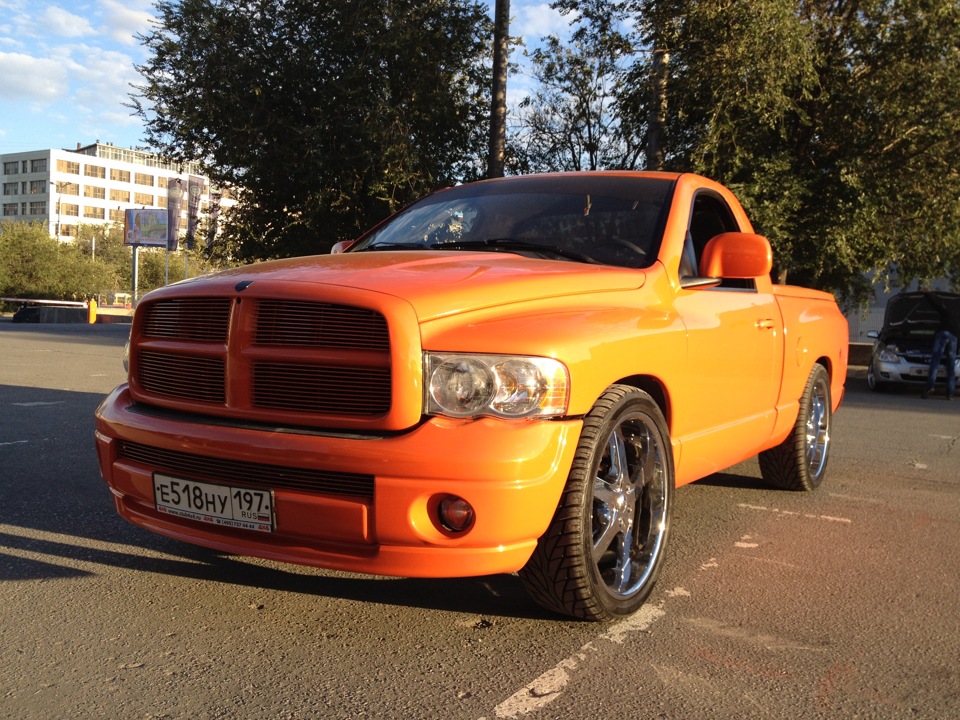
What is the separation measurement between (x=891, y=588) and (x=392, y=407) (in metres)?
2.32

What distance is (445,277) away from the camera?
3260 mm

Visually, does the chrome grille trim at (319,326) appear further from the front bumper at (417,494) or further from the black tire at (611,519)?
the black tire at (611,519)

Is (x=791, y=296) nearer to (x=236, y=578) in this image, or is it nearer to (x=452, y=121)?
(x=236, y=578)

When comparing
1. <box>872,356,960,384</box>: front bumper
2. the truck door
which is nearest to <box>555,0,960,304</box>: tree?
<box>872,356,960,384</box>: front bumper

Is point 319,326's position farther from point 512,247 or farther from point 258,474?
point 512,247

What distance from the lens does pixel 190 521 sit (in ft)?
10.7

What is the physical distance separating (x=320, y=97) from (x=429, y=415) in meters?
17.9

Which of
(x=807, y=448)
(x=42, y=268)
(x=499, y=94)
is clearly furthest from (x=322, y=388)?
(x=42, y=268)

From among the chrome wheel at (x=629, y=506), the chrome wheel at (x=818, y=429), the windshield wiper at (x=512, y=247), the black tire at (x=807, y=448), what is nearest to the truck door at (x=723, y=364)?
the chrome wheel at (x=629, y=506)

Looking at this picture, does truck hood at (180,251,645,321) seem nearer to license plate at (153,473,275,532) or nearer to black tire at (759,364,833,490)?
license plate at (153,473,275,532)

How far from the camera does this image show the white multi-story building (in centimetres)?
12288

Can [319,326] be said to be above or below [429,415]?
above

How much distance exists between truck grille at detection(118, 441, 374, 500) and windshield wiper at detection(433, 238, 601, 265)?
1.53m

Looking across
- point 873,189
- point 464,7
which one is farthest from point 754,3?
point 464,7
